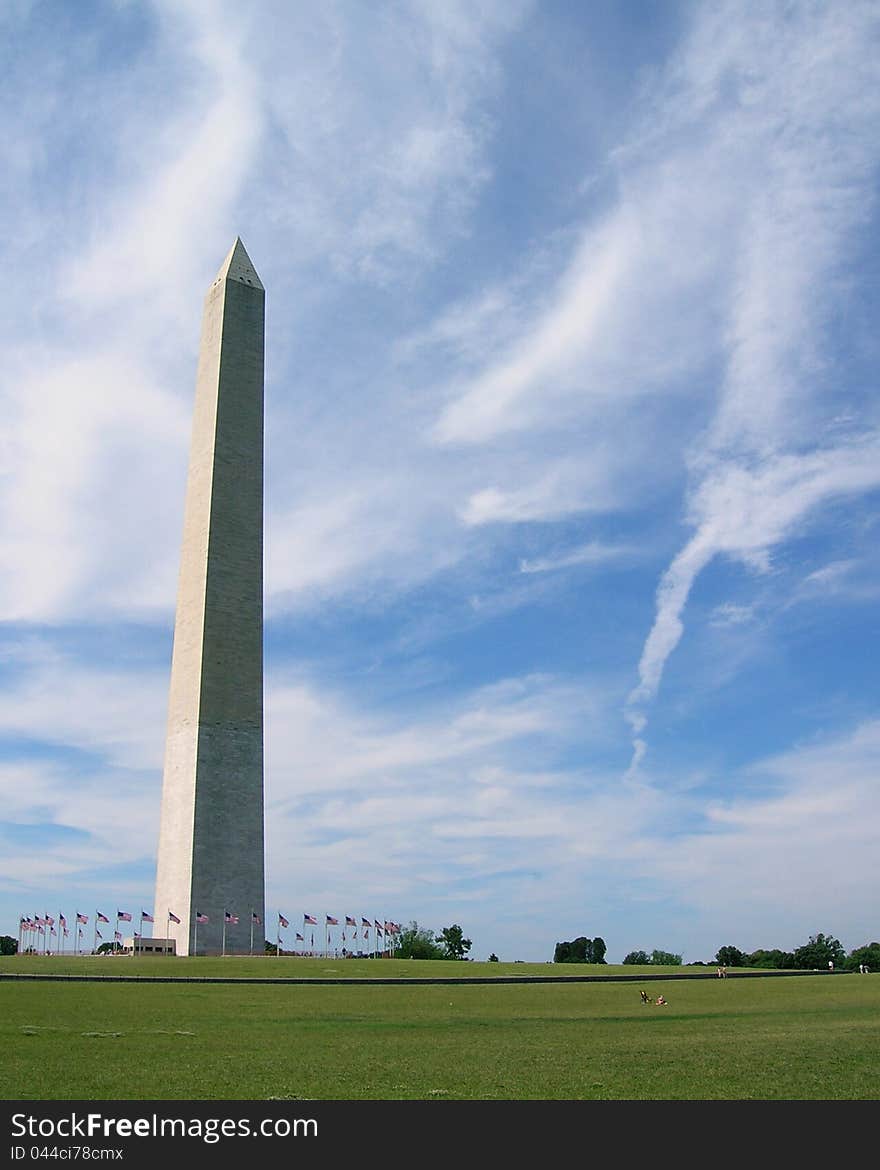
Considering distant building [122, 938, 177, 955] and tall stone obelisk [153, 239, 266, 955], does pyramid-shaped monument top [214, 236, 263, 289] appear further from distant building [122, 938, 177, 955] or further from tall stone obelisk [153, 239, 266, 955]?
distant building [122, 938, 177, 955]

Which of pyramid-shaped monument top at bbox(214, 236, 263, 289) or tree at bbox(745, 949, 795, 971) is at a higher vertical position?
pyramid-shaped monument top at bbox(214, 236, 263, 289)

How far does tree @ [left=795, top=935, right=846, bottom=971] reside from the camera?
73688 millimetres

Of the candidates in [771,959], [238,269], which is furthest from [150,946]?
[771,959]

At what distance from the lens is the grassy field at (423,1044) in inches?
438

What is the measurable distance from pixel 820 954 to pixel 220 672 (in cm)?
5370

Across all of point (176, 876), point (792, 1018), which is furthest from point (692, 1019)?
point (176, 876)

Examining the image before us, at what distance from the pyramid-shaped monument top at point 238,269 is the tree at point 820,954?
52407 mm

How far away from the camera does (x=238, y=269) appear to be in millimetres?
55500

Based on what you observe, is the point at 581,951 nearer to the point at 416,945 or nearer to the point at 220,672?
the point at 416,945

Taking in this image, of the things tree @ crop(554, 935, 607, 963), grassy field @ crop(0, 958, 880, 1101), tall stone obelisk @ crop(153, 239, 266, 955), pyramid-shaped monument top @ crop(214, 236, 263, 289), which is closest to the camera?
grassy field @ crop(0, 958, 880, 1101)

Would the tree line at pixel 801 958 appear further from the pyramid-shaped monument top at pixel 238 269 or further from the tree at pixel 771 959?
the pyramid-shaped monument top at pixel 238 269

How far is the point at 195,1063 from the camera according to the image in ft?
41.4

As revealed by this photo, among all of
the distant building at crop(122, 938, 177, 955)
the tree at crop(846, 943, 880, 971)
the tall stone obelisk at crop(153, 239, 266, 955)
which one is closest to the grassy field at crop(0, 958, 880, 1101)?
the distant building at crop(122, 938, 177, 955)

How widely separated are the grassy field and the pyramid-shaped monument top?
37.5 metres
